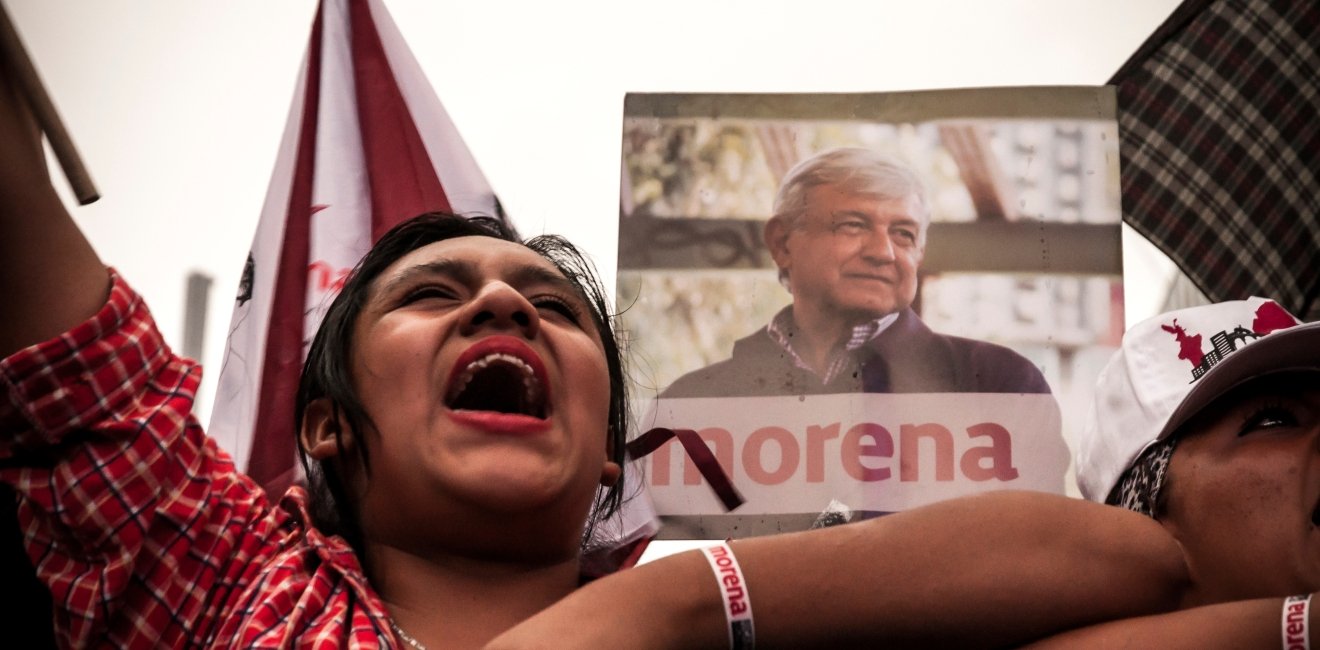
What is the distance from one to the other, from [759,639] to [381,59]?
170 cm

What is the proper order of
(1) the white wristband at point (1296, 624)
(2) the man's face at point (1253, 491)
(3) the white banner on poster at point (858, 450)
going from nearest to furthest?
(1) the white wristband at point (1296, 624)
(2) the man's face at point (1253, 491)
(3) the white banner on poster at point (858, 450)

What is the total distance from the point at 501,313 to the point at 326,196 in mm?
933

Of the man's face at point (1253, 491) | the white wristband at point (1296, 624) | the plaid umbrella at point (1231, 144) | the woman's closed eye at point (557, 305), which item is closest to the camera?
the white wristband at point (1296, 624)

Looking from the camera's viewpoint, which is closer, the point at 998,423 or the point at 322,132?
the point at 998,423

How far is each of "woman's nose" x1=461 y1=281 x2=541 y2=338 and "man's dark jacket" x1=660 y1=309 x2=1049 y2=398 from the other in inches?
25.2

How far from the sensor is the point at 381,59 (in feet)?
8.67

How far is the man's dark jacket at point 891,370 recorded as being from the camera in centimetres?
227

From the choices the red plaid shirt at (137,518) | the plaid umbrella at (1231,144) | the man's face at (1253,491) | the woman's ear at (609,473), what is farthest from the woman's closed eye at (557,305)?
the plaid umbrella at (1231,144)

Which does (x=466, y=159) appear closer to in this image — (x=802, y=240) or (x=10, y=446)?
(x=802, y=240)

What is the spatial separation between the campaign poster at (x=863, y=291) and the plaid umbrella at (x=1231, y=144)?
0.25m

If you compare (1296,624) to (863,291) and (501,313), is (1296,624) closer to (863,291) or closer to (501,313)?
(501,313)

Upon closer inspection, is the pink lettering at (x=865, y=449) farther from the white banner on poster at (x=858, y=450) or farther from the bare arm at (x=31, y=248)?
the bare arm at (x=31, y=248)

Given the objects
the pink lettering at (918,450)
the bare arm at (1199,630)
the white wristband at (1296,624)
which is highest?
the pink lettering at (918,450)

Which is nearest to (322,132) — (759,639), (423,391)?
(423,391)
